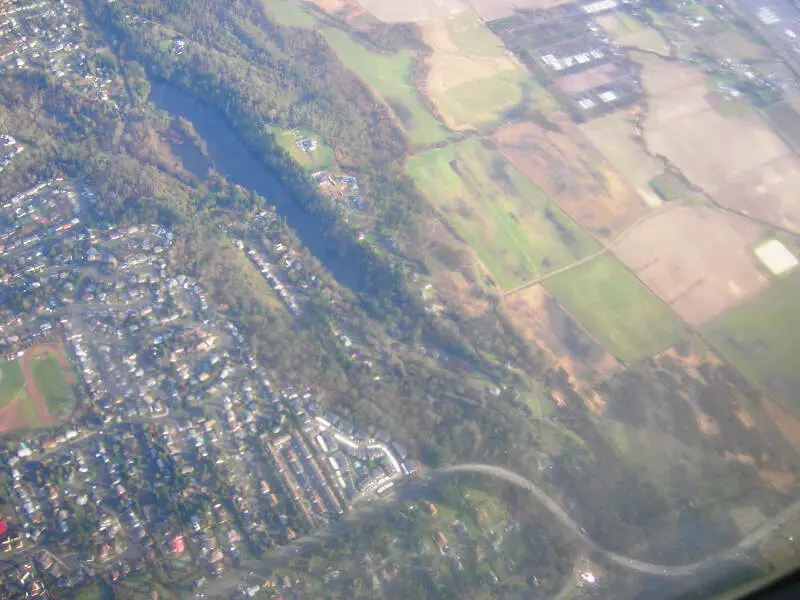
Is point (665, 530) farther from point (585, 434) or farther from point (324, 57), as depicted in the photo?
point (324, 57)

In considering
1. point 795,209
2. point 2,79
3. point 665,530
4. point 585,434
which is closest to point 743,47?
point 795,209

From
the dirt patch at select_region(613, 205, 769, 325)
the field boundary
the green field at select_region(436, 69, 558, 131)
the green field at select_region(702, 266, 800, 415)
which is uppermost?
the green field at select_region(436, 69, 558, 131)

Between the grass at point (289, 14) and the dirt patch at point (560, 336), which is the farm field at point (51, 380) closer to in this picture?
the dirt patch at point (560, 336)

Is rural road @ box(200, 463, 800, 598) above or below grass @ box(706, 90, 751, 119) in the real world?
below

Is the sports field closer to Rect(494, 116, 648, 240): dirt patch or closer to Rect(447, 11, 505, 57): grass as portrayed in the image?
Rect(494, 116, 648, 240): dirt patch

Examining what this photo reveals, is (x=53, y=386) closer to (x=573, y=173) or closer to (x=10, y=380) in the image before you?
(x=10, y=380)

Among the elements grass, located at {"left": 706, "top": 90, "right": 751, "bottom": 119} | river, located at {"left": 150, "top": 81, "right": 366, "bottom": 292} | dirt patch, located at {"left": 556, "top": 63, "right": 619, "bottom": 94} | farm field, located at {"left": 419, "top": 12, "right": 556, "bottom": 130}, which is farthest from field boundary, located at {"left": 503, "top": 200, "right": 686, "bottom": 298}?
dirt patch, located at {"left": 556, "top": 63, "right": 619, "bottom": 94}

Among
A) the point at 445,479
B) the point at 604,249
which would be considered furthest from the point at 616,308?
the point at 445,479

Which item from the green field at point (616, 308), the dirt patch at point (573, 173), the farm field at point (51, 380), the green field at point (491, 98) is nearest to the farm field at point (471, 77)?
the green field at point (491, 98)
